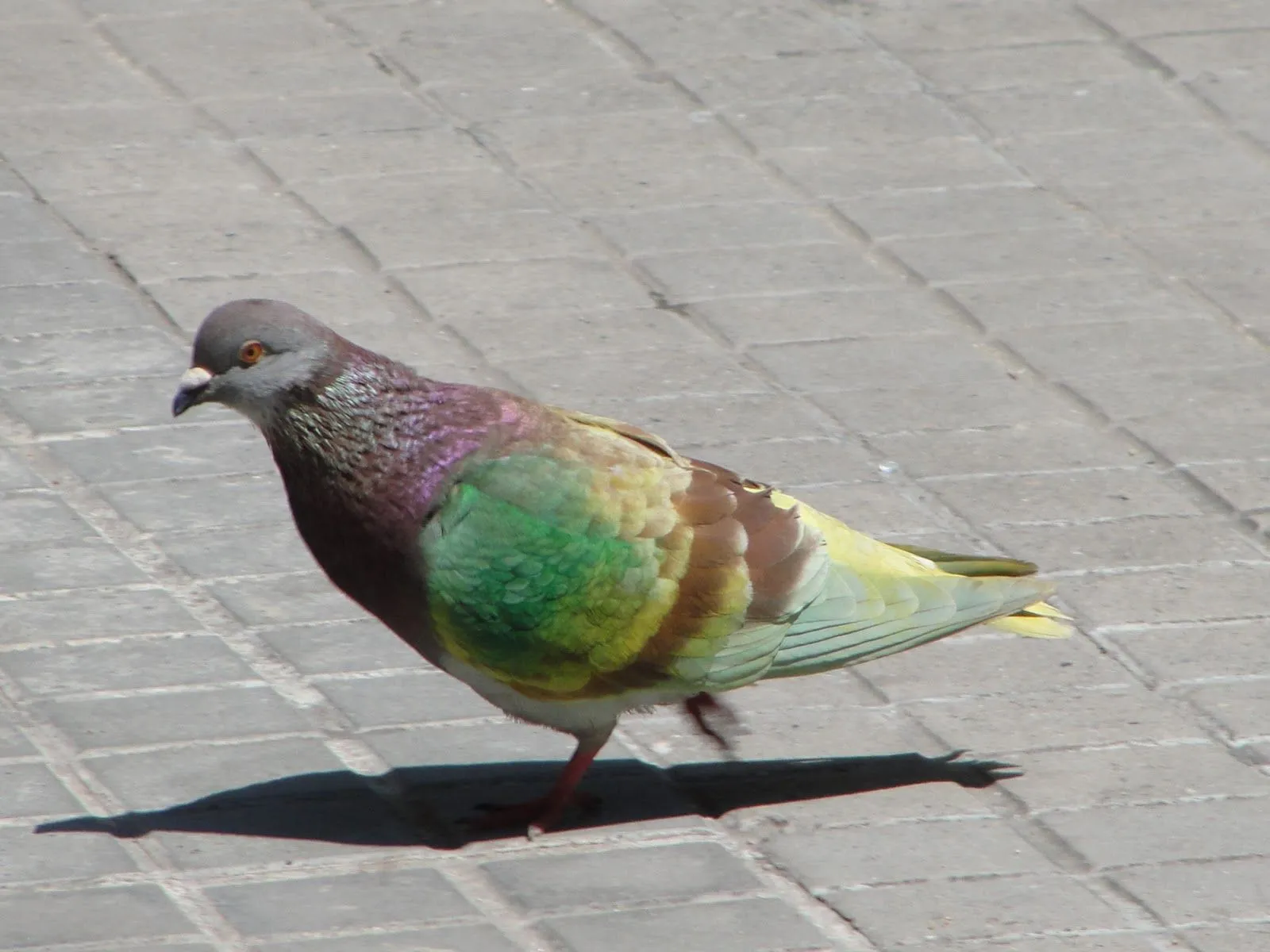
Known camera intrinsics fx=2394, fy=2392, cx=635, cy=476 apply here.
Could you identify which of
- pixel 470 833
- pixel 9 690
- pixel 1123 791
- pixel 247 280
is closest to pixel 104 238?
pixel 247 280

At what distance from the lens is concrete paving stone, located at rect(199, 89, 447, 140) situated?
7.82 m

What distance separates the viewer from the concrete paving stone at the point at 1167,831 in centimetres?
443

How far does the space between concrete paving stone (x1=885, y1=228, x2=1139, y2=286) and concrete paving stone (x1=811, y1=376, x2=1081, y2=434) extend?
67 centimetres

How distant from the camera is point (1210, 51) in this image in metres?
8.70

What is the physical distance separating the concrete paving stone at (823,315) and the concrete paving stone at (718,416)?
354mm

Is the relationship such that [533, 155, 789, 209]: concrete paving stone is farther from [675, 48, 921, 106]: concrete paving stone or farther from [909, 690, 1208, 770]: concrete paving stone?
[909, 690, 1208, 770]: concrete paving stone

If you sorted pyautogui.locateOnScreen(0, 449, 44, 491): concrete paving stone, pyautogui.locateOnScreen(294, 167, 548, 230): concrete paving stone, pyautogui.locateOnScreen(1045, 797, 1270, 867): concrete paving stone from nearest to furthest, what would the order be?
pyautogui.locateOnScreen(1045, 797, 1270, 867): concrete paving stone → pyautogui.locateOnScreen(0, 449, 44, 491): concrete paving stone → pyautogui.locateOnScreen(294, 167, 548, 230): concrete paving stone

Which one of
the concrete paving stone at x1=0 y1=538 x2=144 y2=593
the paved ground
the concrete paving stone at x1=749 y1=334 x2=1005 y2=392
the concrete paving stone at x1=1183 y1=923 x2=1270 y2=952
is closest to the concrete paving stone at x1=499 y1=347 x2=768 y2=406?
the paved ground

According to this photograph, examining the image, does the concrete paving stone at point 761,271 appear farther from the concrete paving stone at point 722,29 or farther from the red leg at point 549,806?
the red leg at point 549,806

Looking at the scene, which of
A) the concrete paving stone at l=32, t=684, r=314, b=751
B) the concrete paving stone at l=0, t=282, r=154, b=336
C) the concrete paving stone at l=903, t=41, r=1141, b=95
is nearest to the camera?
the concrete paving stone at l=32, t=684, r=314, b=751

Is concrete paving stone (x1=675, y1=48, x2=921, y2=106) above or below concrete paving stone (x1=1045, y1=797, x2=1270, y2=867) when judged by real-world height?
above

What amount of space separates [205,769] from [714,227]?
3.13m

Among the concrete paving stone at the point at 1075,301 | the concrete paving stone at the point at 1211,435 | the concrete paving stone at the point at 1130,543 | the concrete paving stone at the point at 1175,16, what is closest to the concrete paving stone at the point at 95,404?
the concrete paving stone at the point at 1130,543

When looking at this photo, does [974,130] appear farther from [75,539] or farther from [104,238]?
[75,539]
